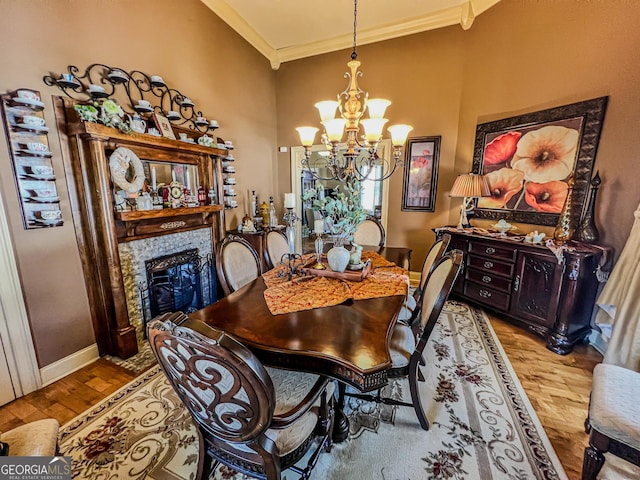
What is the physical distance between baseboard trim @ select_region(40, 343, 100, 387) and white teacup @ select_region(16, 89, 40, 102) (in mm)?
1873

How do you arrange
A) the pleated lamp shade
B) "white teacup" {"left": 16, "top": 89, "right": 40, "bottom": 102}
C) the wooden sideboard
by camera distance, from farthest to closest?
the pleated lamp shade → the wooden sideboard → "white teacup" {"left": 16, "top": 89, "right": 40, "bottom": 102}

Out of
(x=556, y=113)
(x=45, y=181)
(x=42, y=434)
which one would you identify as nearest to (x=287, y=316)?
(x=42, y=434)

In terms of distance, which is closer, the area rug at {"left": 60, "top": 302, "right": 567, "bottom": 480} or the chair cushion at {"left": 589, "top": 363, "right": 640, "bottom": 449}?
the chair cushion at {"left": 589, "top": 363, "right": 640, "bottom": 449}

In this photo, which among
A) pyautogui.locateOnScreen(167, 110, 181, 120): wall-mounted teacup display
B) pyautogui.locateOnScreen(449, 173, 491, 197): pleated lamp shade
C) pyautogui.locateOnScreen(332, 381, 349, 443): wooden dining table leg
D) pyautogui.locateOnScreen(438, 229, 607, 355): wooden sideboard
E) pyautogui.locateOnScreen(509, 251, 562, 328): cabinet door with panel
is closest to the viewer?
pyautogui.locateOnScreen(332, 381, 349, 443): wooden dining table leg

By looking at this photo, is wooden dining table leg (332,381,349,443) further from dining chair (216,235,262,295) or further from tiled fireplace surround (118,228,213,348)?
tiled fireplace surround (118,228,213,348)

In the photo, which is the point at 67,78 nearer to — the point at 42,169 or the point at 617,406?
the point at 42,169

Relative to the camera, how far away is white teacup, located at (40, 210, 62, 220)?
71.7 inches

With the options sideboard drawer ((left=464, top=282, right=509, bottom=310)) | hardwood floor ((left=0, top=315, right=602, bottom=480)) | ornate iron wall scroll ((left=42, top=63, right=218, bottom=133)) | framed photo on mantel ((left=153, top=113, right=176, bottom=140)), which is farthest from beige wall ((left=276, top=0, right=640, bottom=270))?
framed photo on mantel ((left=153, top=113, right=176, bottom=140))

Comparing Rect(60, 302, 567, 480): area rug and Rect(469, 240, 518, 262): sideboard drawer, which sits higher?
Rect(469, 240, 518, 262): sideboard drawer

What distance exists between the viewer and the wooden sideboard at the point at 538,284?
2.22 meters

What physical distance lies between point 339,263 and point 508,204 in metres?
2.45

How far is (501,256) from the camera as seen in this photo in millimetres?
2713

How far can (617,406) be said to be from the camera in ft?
3.59

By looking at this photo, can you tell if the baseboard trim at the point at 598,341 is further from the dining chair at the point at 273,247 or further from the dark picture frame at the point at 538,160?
the dining chair at the point at 273,247
